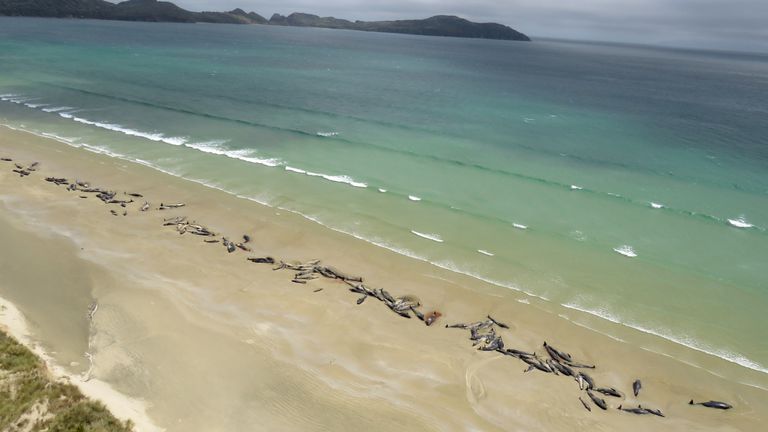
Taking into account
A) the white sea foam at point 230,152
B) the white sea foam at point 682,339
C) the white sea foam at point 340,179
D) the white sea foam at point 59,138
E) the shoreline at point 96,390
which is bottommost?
the white sea foam at point 682,339

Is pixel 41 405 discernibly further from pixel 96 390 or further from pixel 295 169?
pixel 295 169

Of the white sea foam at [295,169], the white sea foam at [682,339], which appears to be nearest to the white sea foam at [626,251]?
the white sea foam at [682,339]

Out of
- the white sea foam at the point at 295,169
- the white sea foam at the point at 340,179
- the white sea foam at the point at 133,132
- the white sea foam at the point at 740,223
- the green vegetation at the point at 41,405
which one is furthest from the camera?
the white sea foam at the point at 133,132

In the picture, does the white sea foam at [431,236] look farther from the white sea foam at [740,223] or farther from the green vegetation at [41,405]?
the white sea foam at [740,223]

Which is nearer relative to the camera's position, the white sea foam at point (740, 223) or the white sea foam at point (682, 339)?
the white sea foam at point (682, 339)

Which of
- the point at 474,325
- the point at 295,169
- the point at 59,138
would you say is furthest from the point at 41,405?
the point at 59,138

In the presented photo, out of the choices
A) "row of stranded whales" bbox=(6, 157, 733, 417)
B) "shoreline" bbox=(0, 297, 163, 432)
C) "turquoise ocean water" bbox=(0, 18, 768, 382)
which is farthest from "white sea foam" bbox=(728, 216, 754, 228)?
"shoreline" bbox=(0, 297, 163, 432)

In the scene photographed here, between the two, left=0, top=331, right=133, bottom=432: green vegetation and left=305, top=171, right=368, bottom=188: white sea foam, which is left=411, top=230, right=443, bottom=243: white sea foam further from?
left=0, top=331, right=133, bottom=432: green vegetation
